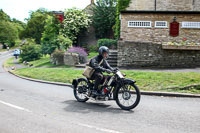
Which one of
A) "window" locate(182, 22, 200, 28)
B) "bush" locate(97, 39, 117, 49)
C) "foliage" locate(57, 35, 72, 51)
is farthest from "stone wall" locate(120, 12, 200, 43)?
"foliage" locate(57, 35, 72, 51)

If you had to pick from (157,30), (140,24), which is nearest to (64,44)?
(140,24)

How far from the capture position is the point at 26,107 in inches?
266

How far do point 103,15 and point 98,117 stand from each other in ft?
81.3

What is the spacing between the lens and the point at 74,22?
28.0 metres

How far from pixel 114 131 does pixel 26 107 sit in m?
3.43

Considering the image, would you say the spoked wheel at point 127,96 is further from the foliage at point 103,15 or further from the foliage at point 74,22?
the foliage at point 103,15

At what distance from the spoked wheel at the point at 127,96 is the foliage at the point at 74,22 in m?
21.8

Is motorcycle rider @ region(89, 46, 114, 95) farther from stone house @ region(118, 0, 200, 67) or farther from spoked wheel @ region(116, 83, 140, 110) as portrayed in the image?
stone house @ region(118, 0, 200, 67)

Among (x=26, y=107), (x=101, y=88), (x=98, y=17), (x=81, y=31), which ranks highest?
(x=98, y=17)

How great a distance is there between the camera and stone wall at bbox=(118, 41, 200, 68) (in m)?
14.4

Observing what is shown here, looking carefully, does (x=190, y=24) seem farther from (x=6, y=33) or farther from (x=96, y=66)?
(x=6, y=33)

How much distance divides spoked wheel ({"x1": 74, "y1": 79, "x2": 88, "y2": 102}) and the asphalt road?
23 centimetres

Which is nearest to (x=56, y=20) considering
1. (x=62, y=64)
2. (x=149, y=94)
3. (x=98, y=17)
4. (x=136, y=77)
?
(x=98, y=17)

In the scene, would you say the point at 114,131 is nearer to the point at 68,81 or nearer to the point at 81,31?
the point at 68,81
